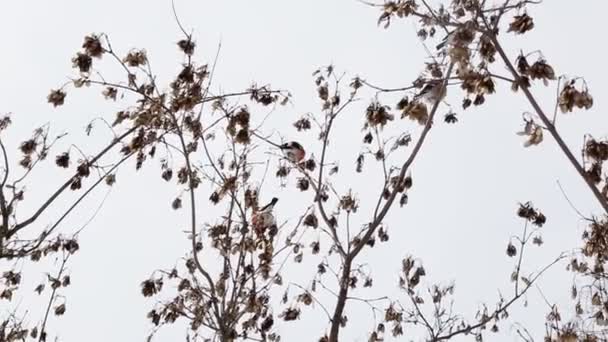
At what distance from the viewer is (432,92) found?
405 centimetres

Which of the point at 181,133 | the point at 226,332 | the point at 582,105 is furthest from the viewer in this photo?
the point at 181,133

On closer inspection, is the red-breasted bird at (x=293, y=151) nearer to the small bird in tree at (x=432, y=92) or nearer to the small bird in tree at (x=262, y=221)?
the small bird in tree at (x=262, y=221)

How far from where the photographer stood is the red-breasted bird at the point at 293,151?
24.2 ft

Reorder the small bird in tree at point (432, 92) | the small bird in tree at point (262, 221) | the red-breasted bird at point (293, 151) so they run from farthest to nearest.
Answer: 1. the red-breasted bird at point (293, 151)
2. the small bird in tree at point (262, 221)
3. the small bird in tree at point (432, 92)

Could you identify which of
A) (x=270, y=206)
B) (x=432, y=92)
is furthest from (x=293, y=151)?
(x=432, y=92)

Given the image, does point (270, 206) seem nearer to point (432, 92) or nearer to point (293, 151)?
point (293, 151)

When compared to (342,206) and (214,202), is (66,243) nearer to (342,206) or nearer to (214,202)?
(214,202)

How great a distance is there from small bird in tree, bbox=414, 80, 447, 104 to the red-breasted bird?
3308mm

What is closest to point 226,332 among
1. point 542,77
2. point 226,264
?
point 226,264

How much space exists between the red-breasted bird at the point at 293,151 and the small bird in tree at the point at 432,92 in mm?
3308

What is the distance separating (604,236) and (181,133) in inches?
167

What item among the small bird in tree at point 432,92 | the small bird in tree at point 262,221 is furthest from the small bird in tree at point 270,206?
the small bird in tree at point 432,92

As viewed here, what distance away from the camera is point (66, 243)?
26.1 feet

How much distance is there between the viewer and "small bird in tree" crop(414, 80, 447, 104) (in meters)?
3.85
